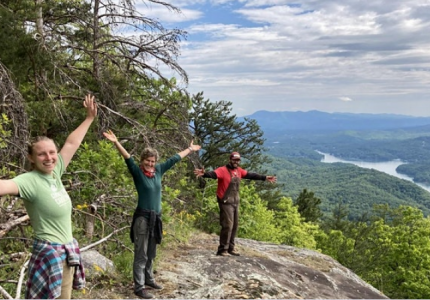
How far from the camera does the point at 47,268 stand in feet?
10.1

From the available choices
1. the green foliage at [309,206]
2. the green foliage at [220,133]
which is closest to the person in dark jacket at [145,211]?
the green foliage at [220,133]

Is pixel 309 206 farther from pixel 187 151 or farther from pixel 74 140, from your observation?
pixel 74 140

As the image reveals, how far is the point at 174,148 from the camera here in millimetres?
10562

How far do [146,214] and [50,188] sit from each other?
221 cm

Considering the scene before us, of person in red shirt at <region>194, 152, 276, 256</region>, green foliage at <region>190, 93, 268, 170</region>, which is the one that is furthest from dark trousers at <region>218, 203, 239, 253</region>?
green foliage at <region>190, 93, 268, 170</region>

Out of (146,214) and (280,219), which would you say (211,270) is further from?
(280,219)

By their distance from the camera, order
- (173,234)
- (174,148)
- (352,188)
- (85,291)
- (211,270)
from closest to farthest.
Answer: (85,291) < (211,270) < (173,234) < (174,148) < (352,188)

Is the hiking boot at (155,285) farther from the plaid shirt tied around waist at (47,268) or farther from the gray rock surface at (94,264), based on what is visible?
the plaid shirt tied around waist at (47,268)

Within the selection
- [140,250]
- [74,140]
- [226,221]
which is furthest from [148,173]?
[226,221]

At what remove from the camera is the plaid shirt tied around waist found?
10.0 ft

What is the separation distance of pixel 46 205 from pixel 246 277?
4.14 m

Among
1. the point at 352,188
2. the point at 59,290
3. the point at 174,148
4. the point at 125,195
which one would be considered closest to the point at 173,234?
the point at 125,195

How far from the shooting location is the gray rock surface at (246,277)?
5.72 m

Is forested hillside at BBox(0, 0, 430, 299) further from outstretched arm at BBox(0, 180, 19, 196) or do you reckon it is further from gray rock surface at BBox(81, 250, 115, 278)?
outstretched arm at BBox(0, 180, 19, 196)
